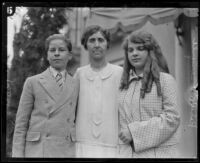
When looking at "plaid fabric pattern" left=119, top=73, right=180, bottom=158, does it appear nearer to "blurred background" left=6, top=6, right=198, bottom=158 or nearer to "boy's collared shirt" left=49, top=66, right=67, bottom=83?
"blurred background" left=6, top=6, right=198, bottom=158

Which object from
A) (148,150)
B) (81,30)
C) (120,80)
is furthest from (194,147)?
(81,30)

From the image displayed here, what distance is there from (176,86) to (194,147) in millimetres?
482

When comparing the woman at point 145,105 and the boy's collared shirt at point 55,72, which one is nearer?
the woman at point 145,105

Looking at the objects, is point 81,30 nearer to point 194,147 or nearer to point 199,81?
point 199,81

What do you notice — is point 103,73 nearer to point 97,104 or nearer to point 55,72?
point 97,104

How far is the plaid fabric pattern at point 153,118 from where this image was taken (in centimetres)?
303

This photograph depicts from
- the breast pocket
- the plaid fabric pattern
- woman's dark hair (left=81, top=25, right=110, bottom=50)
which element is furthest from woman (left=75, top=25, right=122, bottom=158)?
the breast pocket

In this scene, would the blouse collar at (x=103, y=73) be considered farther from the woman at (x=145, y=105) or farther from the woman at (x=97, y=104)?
the woman at (x=145, y=105)

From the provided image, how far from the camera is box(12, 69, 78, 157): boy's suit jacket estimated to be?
308cm

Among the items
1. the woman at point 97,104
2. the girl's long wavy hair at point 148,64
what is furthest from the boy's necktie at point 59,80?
the girl's long wavy hair at point 148,64

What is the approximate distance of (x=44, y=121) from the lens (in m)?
3.09

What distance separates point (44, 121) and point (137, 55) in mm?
814

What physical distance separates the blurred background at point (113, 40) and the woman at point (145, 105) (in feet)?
0.37

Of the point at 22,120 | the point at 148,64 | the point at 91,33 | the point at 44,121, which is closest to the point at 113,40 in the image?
the point at 91,33
